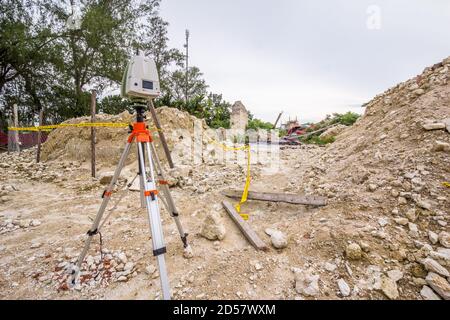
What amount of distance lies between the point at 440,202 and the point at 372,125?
339cm

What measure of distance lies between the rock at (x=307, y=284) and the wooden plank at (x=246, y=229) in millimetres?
557

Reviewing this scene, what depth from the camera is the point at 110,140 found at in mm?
8297

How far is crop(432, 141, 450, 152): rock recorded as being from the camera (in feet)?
10.8

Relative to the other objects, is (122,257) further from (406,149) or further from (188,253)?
(406,149)

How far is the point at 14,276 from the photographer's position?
8.11 feet

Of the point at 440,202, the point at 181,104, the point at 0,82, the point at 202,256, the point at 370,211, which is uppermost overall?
the point at 0,82

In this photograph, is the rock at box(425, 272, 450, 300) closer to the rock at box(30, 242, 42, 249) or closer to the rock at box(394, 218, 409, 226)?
the rock at box(394, 218, 409, 226)

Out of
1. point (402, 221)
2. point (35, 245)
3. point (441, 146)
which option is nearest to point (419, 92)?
point (441, 146)

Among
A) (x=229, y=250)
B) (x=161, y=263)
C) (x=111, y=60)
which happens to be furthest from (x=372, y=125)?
(x=111, y=60)

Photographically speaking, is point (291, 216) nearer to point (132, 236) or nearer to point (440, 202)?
point (440, 202)

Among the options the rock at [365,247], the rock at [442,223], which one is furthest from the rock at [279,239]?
the rock at [442,223]

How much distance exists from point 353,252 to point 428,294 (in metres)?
0.64
